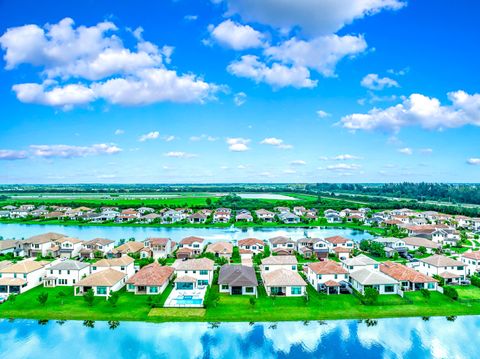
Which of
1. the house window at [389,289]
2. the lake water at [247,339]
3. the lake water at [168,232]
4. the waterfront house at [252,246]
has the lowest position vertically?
the lake water at [247,339]

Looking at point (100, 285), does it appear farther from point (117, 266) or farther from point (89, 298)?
point (117, 266)

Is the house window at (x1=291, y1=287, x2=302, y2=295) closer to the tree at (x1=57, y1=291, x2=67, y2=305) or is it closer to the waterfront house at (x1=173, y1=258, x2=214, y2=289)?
the waterfront house at (x1=173, y1=258, x2=214, y2=289)

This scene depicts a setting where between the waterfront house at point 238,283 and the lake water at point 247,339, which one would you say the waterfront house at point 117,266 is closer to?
the lake water at point 247,339

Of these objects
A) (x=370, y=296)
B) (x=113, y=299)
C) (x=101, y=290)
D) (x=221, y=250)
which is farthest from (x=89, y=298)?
(x=370, y=296)

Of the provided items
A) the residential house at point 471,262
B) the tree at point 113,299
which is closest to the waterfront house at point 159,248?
the tree at point 113,299

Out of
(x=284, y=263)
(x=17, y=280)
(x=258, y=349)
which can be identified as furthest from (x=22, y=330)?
(x=284, y=263)

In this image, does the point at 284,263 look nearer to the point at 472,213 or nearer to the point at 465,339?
the point at 465,339

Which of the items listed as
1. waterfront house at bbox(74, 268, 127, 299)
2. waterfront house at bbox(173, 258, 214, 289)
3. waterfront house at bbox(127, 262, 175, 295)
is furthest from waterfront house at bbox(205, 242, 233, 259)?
waterfront house at bbox(74, 268, 127, 299)
